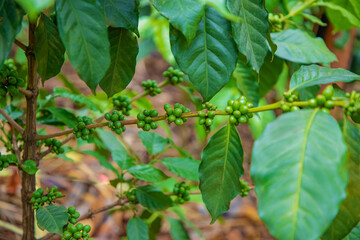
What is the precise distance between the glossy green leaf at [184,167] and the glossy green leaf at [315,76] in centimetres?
36

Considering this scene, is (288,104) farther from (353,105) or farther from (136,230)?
(136,230)

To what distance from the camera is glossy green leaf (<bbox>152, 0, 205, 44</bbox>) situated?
0.54m

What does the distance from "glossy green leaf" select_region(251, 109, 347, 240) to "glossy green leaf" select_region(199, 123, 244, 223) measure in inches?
6.2

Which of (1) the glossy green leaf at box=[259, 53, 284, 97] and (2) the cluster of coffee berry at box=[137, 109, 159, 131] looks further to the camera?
(1) the glossy green leaf at box=[259, 53, 284, 97]

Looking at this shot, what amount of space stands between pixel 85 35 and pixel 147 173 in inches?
17.1

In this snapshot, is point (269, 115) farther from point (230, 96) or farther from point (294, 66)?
point (294, 66)

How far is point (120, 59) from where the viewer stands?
67cm

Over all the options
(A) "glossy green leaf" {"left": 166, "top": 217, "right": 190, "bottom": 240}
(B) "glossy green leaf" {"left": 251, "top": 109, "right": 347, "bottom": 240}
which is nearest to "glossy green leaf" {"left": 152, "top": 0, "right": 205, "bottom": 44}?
(B) "glossy green leaf" {"left": 251, "top": 109, "right": 347, "bottom": 240}

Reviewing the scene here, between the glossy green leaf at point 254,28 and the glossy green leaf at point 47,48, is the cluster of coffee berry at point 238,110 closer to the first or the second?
the glossy green leaf at point 254,28

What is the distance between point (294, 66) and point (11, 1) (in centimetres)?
65

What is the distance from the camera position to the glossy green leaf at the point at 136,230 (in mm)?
818

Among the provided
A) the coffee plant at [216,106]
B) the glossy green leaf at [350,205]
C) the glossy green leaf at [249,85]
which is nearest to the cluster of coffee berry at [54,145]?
the coffee plant at [216,106]

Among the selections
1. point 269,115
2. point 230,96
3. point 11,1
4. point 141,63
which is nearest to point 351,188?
point 11,1

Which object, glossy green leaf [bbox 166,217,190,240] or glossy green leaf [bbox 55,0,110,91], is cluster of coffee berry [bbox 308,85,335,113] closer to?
glossy green leaf [bbox 55,0,110,91]
